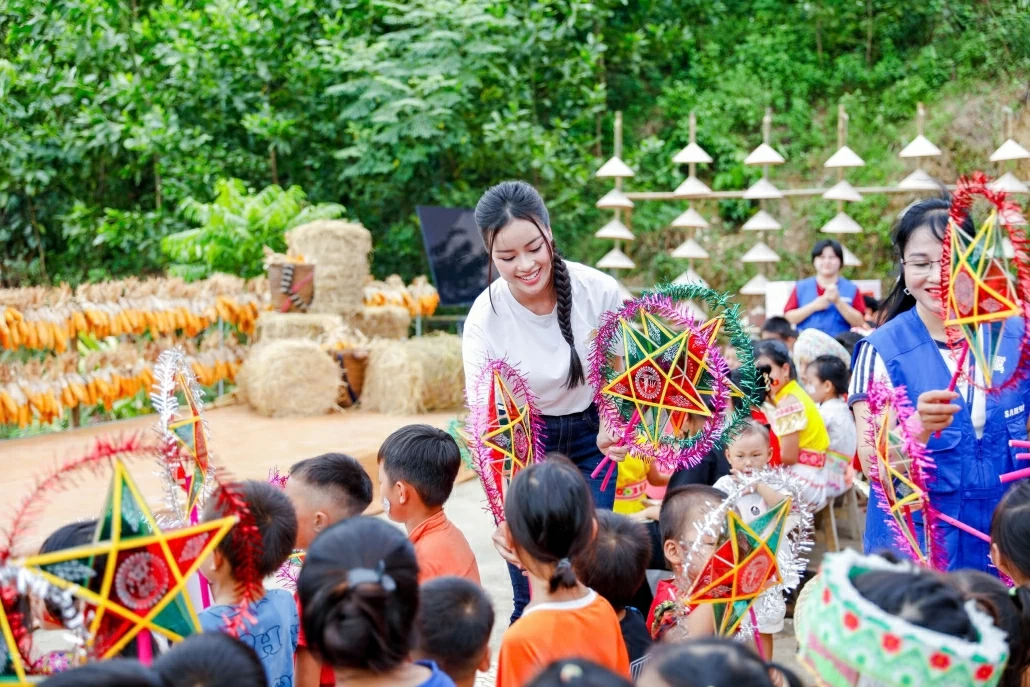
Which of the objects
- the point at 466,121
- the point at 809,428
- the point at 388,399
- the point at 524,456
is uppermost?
the point at 466,121

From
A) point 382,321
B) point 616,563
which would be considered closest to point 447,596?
point 616,563

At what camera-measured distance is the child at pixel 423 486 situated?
262cm

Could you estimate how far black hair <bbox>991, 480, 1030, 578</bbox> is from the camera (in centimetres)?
201

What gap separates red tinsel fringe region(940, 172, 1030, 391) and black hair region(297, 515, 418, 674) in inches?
47.4

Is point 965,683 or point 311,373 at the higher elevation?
point 965,683

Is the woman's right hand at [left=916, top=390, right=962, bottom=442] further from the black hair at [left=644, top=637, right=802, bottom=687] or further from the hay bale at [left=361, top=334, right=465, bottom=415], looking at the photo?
the hay bale at [left=361, top=334, right=465, bottom=415]

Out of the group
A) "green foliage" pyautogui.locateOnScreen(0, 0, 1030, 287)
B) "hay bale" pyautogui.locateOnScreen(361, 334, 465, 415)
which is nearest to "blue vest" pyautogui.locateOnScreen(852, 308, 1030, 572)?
"hay bale" pyautogui.locateOnScreen(361, 334, 465, 415)

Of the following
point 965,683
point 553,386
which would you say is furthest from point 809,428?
point 965,683

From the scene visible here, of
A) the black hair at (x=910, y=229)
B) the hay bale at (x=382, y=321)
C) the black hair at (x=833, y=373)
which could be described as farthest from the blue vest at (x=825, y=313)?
the hay bale at (x=382, y=321)

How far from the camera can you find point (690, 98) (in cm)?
1229

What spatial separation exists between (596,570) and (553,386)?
0.68 metres

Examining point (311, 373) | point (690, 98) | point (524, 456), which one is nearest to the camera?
point (524, 456)

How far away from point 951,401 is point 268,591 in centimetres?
151

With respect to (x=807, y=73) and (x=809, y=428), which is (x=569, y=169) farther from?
(x=809, y=428)
